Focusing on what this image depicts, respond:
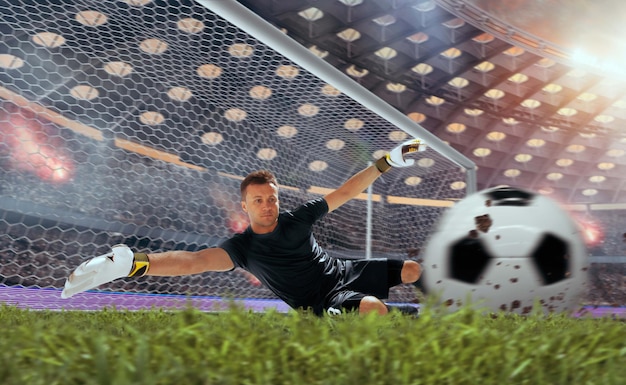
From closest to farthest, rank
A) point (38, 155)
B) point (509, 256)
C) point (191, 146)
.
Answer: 1. point (509, 256)
2. point (191, 146)
3. point (38, 155)

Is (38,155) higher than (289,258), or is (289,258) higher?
(289,258)

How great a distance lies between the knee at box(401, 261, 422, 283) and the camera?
308 cm

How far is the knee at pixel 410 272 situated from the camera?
10.1ft

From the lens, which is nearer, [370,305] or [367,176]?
[370,305]

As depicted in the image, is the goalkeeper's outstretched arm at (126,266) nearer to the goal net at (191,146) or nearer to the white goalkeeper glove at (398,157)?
the goal net at (191,146)

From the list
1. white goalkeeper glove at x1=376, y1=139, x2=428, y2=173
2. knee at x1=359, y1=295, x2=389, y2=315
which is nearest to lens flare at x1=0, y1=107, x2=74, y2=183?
white goalkeeper glove at x1=376, y1=139, x2=428, y2=173

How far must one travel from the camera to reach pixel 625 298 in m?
18.8

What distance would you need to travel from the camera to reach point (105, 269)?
7.69 feet

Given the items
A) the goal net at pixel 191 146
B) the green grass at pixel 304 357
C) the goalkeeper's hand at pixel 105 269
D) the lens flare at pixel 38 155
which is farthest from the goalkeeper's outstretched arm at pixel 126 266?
the lens flare at pixel 38 155

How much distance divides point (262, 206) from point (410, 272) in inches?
37.1

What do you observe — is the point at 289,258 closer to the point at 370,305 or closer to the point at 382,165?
the point at 370,305

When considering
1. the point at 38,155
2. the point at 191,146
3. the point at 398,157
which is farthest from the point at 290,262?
the point at 38,155

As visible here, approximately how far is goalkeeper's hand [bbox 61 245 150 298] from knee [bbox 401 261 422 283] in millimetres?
1440

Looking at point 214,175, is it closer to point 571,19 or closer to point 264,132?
point 264,132
